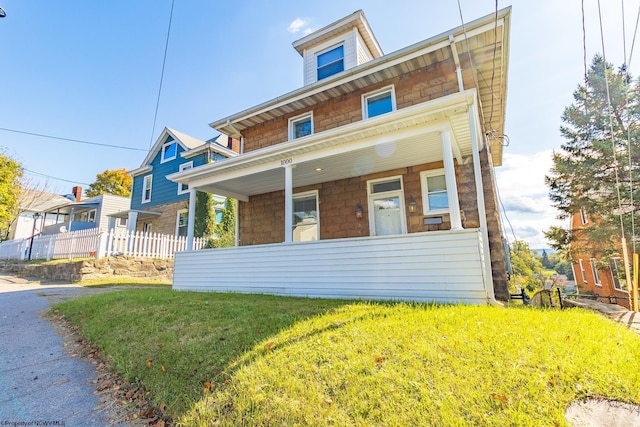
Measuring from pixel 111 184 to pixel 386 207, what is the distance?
34.8m

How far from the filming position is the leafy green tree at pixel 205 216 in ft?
46.2

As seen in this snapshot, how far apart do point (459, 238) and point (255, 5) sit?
772 cm

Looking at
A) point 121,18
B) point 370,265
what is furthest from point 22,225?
point 370,265

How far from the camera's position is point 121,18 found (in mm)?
8312

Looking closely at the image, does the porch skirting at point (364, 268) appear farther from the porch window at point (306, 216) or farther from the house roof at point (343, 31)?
the house roof at point (343, 31)

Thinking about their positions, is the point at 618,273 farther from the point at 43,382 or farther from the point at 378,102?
the point at 43,382

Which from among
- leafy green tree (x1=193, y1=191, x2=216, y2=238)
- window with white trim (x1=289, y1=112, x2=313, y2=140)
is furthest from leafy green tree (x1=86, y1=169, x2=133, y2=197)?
window with white trim (x1=289, y1=112, x2=313, y2=140)

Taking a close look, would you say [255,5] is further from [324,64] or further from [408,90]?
[408,90]

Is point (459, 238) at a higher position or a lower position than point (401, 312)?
higher

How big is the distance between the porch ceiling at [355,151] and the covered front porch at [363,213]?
0.07 feet

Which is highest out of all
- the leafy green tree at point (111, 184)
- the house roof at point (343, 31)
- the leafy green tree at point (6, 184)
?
the leafy green tree at point (111, 184)

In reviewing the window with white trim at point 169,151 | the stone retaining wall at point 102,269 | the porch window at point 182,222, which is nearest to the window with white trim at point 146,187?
the window with white trim at point 169,151

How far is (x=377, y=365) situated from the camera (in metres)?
2.41

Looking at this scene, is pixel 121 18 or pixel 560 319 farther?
pixel 121 18
